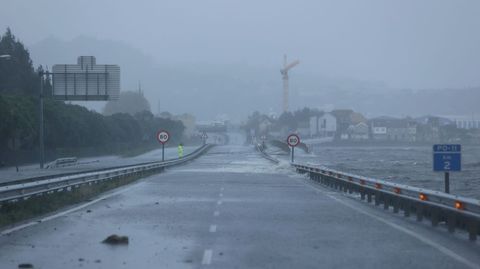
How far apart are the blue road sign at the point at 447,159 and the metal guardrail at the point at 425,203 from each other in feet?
3.27

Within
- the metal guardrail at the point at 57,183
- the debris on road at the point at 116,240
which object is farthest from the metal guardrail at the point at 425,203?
the metal guardrail at the point at 57,183

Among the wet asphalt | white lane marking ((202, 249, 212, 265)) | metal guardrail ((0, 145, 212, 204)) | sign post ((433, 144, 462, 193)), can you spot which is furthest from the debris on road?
sign post ((433, 144, 462, 193))

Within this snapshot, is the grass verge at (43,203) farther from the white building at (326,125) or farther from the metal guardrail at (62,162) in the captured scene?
the white building at (326,125)

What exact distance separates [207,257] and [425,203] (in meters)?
8.88

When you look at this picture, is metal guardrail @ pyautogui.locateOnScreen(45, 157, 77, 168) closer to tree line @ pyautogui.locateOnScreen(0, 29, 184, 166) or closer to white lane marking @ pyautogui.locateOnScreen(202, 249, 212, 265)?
tree line @ pyautogui.locateOnScreen(0, 29, 184, 166)

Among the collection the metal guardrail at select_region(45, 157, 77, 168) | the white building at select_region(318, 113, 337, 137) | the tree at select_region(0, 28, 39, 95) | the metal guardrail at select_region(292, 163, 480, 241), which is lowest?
the metal guardrail at select_region(45, 157, 77, 168)

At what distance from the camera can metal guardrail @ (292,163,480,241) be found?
18016 millimetres

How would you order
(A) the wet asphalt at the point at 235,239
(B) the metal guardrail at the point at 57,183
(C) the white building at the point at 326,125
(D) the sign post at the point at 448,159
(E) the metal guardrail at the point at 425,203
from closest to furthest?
1. (A) the wet asphalt at the point at 235,239
2. (E) the metal guardrail at the point at 425,203
3. (D) the sign post at the point at 448,159
4. (B) the metal guardrail at the point at 57,183
5. (C) the white building at the point at 326,125

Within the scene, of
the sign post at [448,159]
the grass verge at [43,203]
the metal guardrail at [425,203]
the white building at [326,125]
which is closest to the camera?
the metal guardrail at [425,203]

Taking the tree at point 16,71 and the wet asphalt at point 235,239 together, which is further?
the tree at point 16,71

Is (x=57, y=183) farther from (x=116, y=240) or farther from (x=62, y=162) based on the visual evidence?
(x=62, y=162)

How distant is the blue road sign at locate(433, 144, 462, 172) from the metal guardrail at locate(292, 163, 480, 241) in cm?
100

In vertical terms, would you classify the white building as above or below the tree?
below

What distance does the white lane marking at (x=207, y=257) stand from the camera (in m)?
13.9
